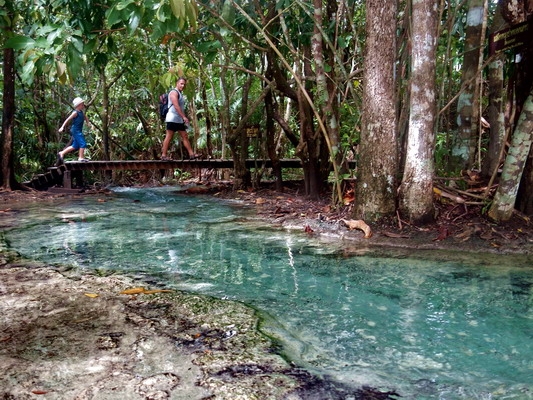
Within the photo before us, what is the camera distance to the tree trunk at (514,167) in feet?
15.2

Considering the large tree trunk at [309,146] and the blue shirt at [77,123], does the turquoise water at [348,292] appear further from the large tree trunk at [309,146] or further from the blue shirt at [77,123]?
the blue shirt at [77,123]

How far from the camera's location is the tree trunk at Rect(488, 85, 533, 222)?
4641mm

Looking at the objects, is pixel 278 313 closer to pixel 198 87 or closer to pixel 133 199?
pixel 133 199

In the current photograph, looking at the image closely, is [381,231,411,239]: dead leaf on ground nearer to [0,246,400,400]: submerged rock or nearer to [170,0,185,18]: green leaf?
[0,246,400,400]: submerged rock

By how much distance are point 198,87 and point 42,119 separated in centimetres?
378

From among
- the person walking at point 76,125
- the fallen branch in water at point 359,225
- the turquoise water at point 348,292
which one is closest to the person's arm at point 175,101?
the person walking at point 76,125

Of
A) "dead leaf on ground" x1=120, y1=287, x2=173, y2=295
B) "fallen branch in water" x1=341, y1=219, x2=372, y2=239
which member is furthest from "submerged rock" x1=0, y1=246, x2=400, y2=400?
"fallen branch in water" x1=341, y1=219, x2=372, y2=239

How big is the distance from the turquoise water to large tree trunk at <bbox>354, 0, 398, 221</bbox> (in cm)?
81

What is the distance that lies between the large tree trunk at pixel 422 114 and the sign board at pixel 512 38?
59cm

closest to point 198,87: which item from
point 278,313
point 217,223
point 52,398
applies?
point 217,223

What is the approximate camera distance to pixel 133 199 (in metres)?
8.33

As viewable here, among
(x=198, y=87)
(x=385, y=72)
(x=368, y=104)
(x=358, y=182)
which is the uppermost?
(x=198, y=87)

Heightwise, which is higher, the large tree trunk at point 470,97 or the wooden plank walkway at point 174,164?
the large tree trunk at point 470,97

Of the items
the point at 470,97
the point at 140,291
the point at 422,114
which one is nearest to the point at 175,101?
the point at 470,97
